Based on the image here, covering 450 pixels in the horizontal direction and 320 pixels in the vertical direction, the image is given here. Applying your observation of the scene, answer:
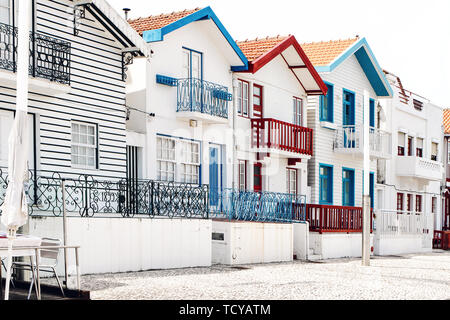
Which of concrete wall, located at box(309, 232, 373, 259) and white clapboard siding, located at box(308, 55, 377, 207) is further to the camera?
white clapboard siding, located at box(308, 55, 377, 207)

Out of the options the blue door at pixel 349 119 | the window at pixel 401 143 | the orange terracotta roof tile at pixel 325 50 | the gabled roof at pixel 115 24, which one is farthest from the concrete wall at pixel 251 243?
the window at pixel 401 143

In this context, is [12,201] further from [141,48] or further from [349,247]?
[349,247]

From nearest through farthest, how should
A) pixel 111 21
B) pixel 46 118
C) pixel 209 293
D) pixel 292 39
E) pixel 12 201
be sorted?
pixel 12 201 → pixel 209 293 → pixel 46 118 → pixel 111 21 → pixel 292 39

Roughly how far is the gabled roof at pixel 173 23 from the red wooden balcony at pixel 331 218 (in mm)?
5235

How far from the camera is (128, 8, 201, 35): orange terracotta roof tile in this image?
858 inches

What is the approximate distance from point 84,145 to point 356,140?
14500 millimetres

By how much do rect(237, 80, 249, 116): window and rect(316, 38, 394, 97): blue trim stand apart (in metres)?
6.02

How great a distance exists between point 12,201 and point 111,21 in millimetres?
10110

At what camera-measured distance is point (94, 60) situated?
19.2 m

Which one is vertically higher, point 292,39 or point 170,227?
point 292,39

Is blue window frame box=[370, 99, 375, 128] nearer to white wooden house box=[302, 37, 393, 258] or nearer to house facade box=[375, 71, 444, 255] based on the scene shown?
white wooden house box=[302, 37, 393, 258]

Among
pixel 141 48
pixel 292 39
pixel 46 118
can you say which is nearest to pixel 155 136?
pixel 141 48

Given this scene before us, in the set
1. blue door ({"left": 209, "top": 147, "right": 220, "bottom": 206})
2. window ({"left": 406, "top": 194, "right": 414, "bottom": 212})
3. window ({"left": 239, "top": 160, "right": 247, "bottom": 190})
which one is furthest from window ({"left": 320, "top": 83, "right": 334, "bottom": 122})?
window ({"left": 406, "top": 194, "right": 414, "bottom": 212})

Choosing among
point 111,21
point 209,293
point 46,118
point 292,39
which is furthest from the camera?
point 292,39
